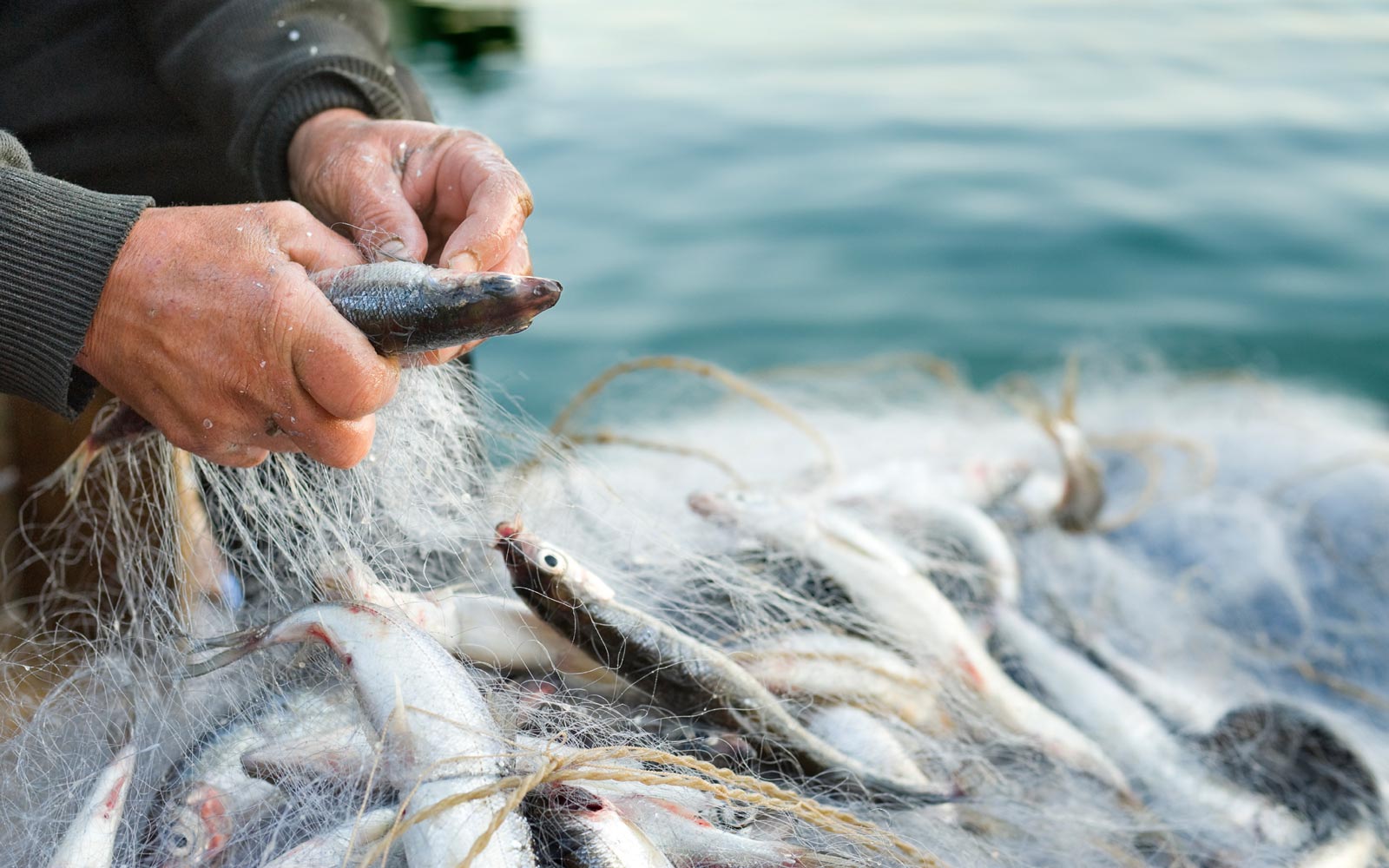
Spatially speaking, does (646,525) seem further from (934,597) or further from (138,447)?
(138,447)

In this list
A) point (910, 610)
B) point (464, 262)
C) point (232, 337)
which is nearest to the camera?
point (232, 337)

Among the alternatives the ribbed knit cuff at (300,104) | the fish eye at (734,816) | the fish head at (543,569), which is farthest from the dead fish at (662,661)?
the ribbed knit cuff at (300,104)

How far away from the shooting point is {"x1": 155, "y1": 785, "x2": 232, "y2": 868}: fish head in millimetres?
1355

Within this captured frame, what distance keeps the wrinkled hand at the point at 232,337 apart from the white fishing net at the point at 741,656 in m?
0.24

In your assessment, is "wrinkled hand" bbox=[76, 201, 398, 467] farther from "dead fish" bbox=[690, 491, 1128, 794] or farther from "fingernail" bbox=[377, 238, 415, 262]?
"dead fish" bbox=[690, 491, 1128, 794]

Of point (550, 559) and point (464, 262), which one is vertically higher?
point (464, 262)

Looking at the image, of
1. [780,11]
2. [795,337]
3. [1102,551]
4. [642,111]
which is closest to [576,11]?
[780,11]

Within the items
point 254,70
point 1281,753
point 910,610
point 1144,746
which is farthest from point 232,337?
point 1281,753

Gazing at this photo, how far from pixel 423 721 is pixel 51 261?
87 cm

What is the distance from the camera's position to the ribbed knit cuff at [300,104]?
222 cm

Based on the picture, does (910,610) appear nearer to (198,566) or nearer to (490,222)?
(490,222)

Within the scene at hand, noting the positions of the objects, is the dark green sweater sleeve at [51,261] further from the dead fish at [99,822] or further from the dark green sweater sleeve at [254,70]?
the dark green sweater sleeve at [254,70]

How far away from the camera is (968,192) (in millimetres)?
7684

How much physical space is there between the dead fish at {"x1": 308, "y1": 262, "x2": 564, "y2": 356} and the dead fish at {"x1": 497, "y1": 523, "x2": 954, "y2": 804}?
399 millimetres
